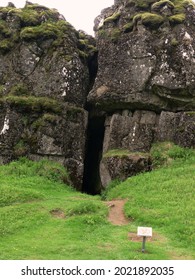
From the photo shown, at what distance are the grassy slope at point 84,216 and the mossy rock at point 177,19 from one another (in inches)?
406

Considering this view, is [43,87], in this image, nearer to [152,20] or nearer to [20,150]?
[20,150]

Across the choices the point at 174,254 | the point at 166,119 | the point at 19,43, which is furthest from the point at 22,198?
the point at 19,43

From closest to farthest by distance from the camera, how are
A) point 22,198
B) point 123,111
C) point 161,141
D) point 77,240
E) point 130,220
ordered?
point 77,240 < point 130,220 < point 22,198 < point 161,141 < point 123,111

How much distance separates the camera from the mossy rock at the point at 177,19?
27.6 m

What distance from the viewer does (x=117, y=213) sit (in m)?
18.2

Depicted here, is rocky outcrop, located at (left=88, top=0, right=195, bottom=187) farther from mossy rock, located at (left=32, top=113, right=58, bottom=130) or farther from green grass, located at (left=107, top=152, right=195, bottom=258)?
mossy rock, located at (left=32, top=113, right=58, bottom=130)

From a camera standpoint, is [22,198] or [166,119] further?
[166,119]

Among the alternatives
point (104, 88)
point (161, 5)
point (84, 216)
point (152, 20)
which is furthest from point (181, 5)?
point (84, 216)

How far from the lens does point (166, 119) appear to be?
26062mm

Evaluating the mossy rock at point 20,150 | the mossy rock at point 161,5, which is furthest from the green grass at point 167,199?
the mossy rock at point 161,5

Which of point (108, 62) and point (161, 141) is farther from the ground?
point (108, 62)

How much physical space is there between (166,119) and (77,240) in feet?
45.8
